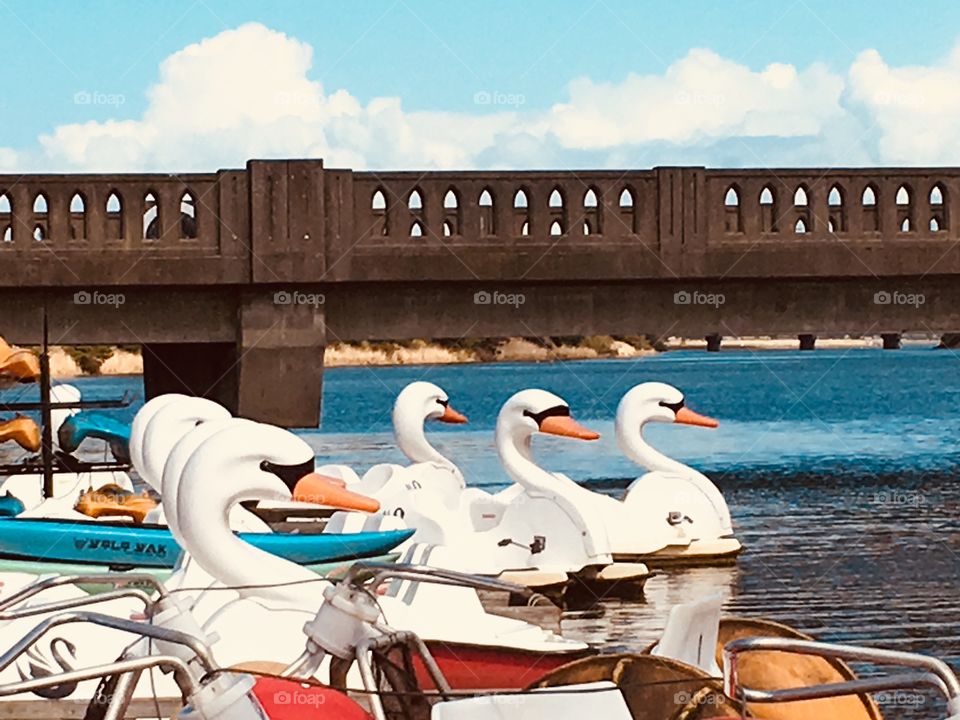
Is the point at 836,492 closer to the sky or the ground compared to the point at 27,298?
closer to the ground

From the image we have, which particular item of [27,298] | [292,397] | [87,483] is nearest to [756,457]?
[292,397]

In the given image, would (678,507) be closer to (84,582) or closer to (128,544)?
(128,544)

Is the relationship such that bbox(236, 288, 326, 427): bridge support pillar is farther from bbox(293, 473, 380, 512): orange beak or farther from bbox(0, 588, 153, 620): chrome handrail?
bbox(0, 588, 153, 620): chrome handrail

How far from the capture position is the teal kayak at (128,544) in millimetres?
15273

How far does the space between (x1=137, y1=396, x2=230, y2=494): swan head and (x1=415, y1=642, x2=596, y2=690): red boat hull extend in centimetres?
711

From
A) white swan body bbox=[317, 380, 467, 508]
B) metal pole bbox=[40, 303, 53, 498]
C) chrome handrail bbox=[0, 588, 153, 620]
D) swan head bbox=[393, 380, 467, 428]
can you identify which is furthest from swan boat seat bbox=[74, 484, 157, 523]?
chrome handrail bbox=[0, 588, 153, 620]

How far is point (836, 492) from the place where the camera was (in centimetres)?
2805

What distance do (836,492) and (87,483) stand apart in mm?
10864

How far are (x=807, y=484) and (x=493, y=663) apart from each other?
813 inches

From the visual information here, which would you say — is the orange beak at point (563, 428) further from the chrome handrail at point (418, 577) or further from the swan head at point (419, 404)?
the chrome handrail at point (418, 577)

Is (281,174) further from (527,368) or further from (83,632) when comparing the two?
(527,368)

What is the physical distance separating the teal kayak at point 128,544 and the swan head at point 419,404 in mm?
6741

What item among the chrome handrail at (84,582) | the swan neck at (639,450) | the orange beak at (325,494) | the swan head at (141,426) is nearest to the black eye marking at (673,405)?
the swan neck at (639,450)

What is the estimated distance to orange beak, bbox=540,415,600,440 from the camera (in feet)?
60.4
